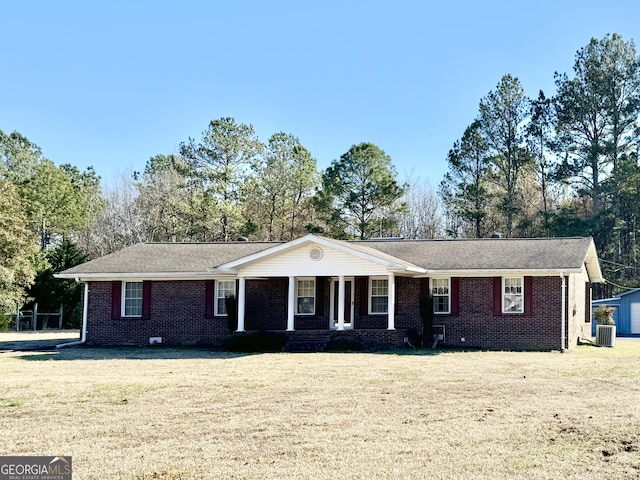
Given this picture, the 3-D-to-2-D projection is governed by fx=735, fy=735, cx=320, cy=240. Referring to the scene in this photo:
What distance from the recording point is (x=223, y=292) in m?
25.2

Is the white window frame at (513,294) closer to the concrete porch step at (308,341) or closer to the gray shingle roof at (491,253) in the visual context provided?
the gray shingle roof at (491,253)

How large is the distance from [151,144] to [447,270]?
38.2 metres

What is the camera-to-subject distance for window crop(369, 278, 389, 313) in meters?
24.7

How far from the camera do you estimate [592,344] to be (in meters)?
26.2

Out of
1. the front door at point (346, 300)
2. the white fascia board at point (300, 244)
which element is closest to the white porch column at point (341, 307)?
the white fascia board at point (300, 244)

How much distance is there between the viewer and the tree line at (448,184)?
140ft

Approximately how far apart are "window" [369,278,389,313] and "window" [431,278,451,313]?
1574 mm

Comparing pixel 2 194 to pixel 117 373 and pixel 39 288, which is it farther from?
pixel 117 373

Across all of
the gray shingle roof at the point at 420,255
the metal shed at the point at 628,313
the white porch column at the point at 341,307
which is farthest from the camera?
the metal shed at the point at 628,313

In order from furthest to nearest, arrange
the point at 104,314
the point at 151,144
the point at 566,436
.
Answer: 1. the point at 151,144
2. the point at 104,314
3. the point at 566,436

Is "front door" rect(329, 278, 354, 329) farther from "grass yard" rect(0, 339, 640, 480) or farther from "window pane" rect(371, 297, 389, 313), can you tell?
"grass yard" rect(0, 339, 640, 480)

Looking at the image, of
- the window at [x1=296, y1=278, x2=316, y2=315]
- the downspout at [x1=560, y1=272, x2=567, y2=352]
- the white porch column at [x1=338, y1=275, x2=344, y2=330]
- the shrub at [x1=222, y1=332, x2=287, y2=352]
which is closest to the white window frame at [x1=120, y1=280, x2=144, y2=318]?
the shrub at [x1=222, y1=332, x2=287, y2=352]

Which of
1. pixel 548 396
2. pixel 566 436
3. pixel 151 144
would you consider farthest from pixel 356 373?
pixel 151 144

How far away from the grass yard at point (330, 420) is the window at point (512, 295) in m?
6.32
